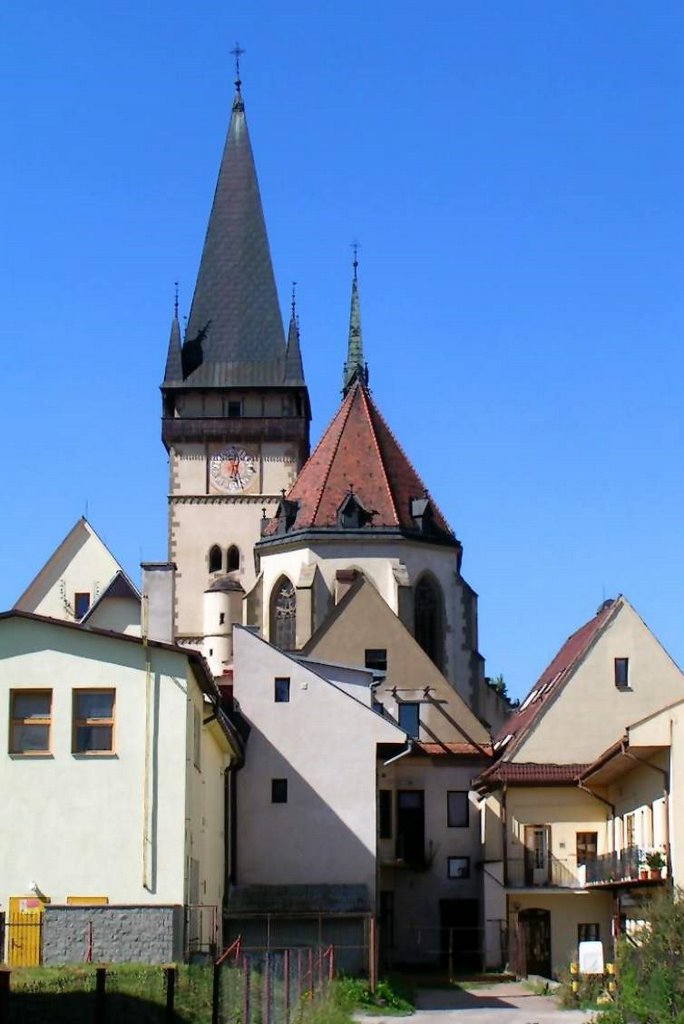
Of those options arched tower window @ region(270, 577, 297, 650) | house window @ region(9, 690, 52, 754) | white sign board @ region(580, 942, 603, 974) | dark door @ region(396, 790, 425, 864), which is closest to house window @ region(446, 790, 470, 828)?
dark door @ region(396, 790, 425, 864)

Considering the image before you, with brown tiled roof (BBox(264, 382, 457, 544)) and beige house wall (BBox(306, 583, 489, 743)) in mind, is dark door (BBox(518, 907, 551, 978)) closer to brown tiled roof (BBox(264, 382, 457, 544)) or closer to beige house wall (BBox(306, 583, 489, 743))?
beige house wall (BBox(306, 583, 489, 743))

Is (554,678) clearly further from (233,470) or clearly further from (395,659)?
(233,470)

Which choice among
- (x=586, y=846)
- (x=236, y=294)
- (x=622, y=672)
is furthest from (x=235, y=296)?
(x=586, y=846)

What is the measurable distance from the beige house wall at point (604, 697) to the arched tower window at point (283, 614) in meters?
19.0

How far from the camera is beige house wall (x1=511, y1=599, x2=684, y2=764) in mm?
51656

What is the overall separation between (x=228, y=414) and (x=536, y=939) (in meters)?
45.9

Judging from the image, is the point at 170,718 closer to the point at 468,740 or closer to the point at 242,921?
the point at 242,921

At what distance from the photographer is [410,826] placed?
5509 cm

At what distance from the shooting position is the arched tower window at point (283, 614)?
69.5 metres

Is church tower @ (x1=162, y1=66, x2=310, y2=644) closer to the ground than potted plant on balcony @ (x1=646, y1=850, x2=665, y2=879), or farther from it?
farther from it

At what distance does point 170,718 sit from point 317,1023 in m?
8.49

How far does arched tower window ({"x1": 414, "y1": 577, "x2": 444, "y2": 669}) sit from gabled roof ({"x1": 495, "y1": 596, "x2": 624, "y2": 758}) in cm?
860

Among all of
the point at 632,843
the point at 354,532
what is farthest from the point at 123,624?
the point at 632,843

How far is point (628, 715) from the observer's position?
52.1 meters
